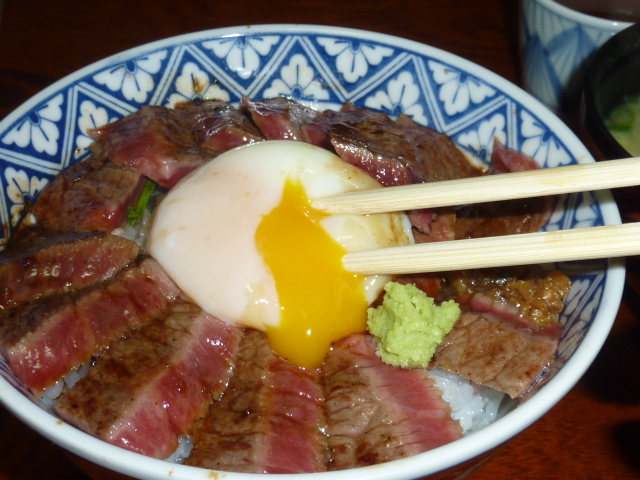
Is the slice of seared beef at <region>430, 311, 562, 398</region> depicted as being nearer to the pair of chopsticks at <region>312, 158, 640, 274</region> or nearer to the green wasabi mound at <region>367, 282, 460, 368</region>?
the green wasabi mound at <region>367, 282, 460, 368</region>

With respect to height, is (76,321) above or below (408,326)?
above

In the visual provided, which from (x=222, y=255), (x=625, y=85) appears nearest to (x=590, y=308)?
(x=222, y=255)

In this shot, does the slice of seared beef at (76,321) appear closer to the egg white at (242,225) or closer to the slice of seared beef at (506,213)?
the egg white at (242,225)

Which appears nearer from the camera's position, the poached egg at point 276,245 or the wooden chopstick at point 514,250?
the wooden chopstick at point 514,250

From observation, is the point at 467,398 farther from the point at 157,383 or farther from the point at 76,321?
the point at 76,321

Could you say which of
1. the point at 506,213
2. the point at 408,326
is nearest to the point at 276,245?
the point at 408,326

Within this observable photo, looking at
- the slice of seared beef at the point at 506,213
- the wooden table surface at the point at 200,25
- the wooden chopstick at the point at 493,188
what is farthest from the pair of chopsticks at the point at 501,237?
the wooden table surface at the point at 200,25
